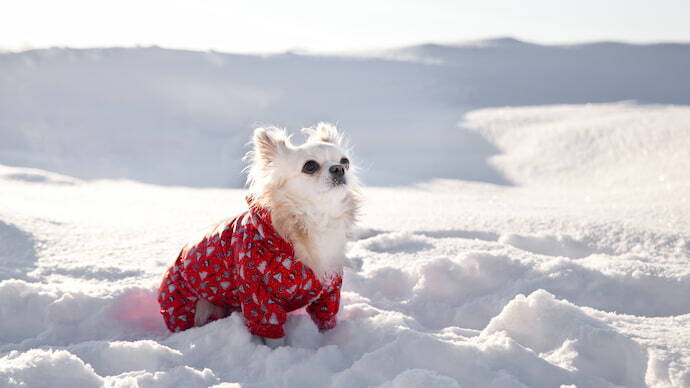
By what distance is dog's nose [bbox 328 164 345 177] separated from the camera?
217 centimetres

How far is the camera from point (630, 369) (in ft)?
6.52

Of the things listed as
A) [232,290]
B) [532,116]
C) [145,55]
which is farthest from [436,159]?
[145,55]

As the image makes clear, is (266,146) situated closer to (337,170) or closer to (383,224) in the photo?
(337,170)

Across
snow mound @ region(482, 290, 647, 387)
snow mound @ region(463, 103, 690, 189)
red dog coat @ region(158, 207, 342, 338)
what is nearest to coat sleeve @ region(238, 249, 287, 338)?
red dog coat @ region(158, 207, 342, 338)

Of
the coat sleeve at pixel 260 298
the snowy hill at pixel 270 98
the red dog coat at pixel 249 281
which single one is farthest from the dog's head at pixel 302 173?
the snowy hill at pixel 270 98

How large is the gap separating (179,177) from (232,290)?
441 cm

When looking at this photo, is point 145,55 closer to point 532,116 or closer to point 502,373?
point 532,116

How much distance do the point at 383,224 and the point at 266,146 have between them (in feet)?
6.42

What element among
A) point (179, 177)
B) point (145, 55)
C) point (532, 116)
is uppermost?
point (145, 55)

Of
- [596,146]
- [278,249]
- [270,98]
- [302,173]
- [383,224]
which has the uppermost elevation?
[302,173]

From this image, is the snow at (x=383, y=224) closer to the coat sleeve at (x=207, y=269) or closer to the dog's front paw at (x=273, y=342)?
the dog's front paw at (x=273, y=342)

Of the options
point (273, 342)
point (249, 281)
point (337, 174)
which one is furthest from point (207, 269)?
point (337, 174)

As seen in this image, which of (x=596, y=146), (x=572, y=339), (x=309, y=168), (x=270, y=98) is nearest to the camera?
(x=572, y=339)

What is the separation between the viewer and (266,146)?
2.29 m
